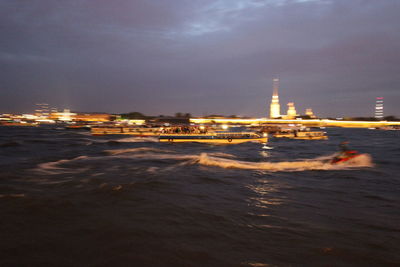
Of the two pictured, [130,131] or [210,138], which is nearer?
[210,138]

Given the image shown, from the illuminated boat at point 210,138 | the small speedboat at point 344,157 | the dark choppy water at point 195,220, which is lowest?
the dark choppy water at point 195,220

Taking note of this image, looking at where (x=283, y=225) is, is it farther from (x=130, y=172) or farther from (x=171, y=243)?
(x=130, y=172)

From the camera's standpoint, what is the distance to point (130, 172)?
563 inches

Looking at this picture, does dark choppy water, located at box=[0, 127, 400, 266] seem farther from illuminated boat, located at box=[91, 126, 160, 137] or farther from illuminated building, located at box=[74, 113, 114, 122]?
illuminated building, located at box=[74, 113, 114, 122]

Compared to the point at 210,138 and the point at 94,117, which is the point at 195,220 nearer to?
the point at 210,138

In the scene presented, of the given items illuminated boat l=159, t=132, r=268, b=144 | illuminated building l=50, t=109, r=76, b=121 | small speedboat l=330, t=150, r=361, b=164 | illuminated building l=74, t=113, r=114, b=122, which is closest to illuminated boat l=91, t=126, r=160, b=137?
illuminated boat l=159, t=132, r=268, b=144

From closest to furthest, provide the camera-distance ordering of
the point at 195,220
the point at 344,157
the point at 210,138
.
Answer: the point at 195,220 → the point at 344,157 → the point at 210,138

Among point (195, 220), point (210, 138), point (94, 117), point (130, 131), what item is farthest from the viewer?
point (94, 117)

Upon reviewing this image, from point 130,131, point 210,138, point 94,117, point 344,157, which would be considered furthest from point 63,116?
point 344,157

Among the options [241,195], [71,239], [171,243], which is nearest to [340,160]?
[241,195]

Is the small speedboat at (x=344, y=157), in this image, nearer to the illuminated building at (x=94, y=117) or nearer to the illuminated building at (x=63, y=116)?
the illuminated building at (x=94, y=117)

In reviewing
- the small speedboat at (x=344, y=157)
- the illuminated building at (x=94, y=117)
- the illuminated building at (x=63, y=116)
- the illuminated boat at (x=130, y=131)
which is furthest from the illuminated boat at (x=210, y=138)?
the illuminated building at (x=63, y=116)

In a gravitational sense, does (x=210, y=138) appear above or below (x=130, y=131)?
below

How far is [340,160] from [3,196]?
2020 centimetres
